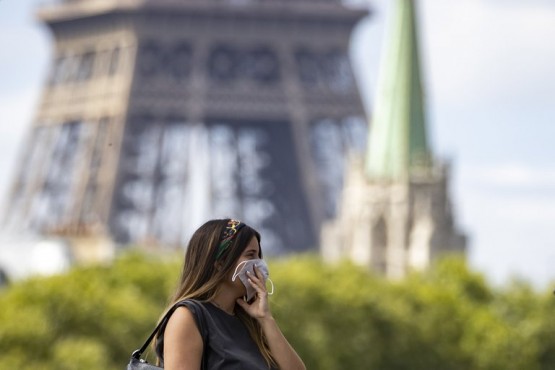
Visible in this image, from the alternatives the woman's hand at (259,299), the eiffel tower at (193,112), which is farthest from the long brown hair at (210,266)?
the eiffel tower at (193,112)

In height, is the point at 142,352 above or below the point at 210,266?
below

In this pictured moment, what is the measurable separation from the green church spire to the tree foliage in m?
24.7

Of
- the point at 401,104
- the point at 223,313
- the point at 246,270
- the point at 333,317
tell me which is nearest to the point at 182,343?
the point at 223,313

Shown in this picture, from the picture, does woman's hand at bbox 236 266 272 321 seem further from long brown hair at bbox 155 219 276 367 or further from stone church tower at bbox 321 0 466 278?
stone church tower at bbox 321 0 466 278

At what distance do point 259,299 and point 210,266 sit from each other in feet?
0.94

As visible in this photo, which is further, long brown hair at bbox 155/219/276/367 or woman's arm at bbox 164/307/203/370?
long brown hair at bbox 155/219/276/367

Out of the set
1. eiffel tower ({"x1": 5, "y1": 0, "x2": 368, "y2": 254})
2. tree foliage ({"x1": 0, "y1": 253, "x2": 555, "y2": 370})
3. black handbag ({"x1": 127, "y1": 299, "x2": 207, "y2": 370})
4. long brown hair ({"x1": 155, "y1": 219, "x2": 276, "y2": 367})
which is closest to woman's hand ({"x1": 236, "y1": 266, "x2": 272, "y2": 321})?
long brown hair ({"x1": 155, "y1": 219, "x2": 276, "y2": 367})

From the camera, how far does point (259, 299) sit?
11.2 metres

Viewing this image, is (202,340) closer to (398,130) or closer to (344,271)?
(344,271)

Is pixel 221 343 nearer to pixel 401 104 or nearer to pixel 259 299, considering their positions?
pixel 259 299

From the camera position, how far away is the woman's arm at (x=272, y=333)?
11016 millimetres

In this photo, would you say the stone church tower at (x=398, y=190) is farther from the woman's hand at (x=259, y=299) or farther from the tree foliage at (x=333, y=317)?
the woman's hand at (x=259, y=299)

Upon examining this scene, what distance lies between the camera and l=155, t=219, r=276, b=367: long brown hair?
11.2m

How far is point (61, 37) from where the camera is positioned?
13125cm
